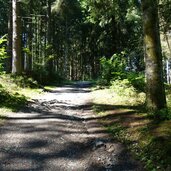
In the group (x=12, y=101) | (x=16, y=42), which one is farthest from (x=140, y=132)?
(x=16, y=42)

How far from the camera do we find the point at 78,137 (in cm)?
916

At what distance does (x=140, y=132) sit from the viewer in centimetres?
878

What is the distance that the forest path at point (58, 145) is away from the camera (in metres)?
7.21

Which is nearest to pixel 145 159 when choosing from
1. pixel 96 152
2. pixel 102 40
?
pixel 96 152

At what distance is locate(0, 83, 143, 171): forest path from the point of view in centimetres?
721

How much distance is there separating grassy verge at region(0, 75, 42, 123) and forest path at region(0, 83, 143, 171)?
0.90 metres

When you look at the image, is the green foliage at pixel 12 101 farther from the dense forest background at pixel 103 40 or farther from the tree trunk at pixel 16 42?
the tree trunk at pixel 16 42

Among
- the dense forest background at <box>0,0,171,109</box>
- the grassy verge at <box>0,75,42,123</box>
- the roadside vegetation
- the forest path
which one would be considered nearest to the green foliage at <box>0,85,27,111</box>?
the grassy verge at <box>0,75,42,123</box>

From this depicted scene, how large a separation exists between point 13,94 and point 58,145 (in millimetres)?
7589

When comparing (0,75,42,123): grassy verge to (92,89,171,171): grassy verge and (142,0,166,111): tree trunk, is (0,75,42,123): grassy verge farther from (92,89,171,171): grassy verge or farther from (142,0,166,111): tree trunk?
(142,0,166,111): tree trunk

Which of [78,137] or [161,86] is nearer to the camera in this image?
[78,137]

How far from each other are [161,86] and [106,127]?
2011 mm

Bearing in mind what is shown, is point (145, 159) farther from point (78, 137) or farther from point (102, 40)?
point (102, 40)

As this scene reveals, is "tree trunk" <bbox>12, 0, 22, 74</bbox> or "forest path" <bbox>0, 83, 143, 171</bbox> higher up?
"tree trunk" <bbox>12, 0, 22, 74</bbox>
